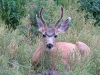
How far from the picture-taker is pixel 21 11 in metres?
10.0

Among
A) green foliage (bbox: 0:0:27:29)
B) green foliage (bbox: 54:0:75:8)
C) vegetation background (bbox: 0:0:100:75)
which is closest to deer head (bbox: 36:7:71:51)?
vegetation background (bbox: 0:0:100:75)

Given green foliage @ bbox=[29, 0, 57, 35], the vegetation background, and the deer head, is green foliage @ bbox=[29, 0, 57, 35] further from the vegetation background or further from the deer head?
the deer head

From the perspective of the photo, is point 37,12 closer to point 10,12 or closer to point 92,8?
point 10,12

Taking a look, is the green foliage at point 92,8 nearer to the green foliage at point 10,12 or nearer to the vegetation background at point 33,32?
the vegetation background at point 33,32

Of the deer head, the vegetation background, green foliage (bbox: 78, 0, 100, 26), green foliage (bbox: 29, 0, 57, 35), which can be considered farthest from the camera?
green foliage (bbox: 78, 0, 100, 26)

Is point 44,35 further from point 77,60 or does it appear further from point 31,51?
point 77,60

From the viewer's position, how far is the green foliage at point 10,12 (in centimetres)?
965

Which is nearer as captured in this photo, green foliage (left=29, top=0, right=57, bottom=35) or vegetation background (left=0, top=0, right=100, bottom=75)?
vegetation background (left=0, top=0, right=100, bottom=75)

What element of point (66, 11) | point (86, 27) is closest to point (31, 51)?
point (86, 27)

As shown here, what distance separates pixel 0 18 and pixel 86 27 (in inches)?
92.4

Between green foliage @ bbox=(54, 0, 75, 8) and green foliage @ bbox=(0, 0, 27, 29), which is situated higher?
green foliage @ bbox=(54, 0, 75, 8)

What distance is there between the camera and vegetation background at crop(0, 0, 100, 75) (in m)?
5.72

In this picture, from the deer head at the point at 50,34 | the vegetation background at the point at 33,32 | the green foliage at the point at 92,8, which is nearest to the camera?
the vegetation background at the point at 33,32

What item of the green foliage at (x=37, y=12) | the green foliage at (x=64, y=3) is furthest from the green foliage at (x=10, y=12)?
the green foliage at (x=64, y=3)
